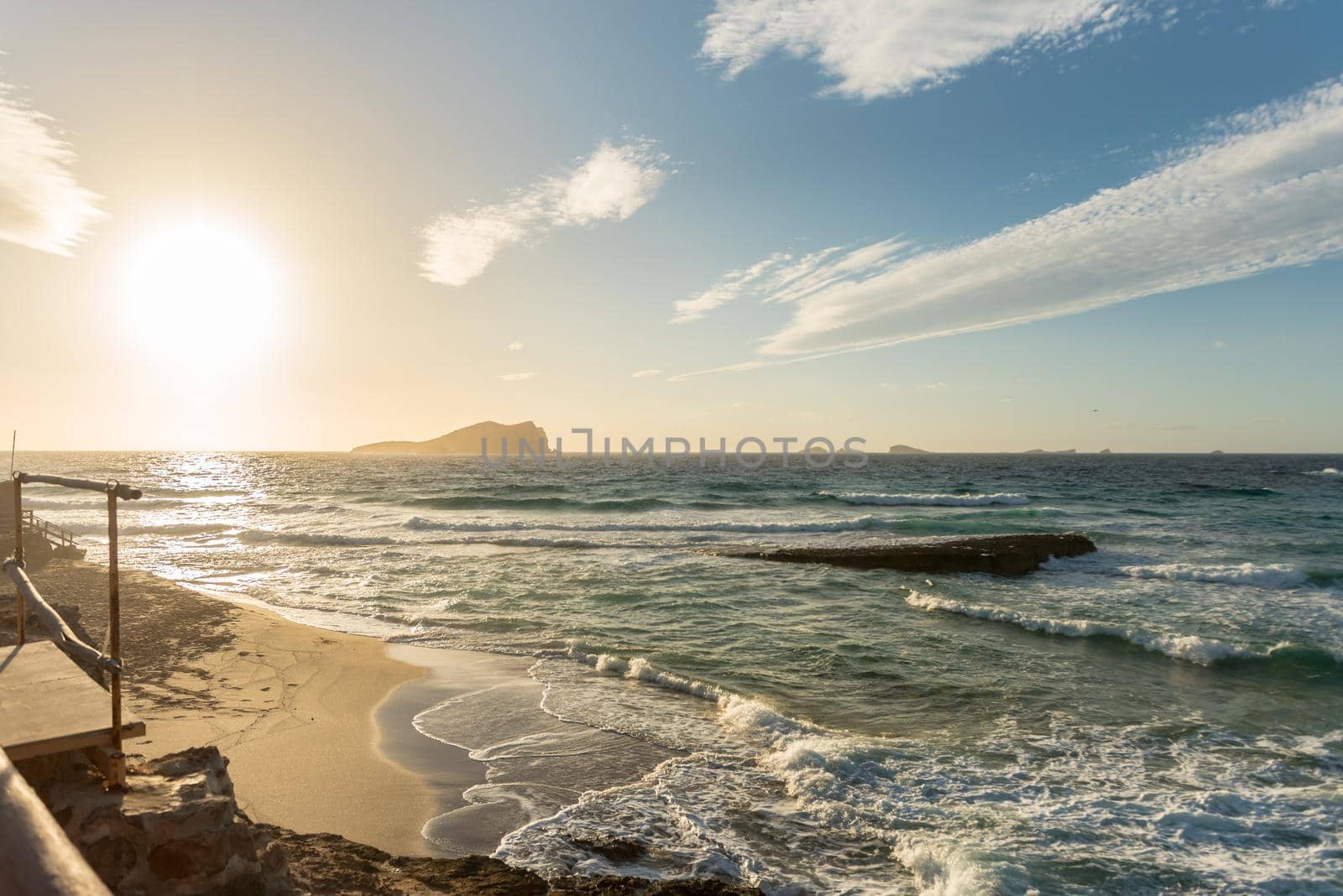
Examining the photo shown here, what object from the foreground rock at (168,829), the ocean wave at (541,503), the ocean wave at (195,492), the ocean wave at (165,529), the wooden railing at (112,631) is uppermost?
the wooden railing at (112,631)

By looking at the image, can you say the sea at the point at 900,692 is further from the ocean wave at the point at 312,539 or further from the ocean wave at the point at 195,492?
the ocean wave at the point at 195,492

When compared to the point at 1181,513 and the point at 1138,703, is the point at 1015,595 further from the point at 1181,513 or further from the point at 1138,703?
the point at 1181,513

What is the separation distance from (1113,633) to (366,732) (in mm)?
14235

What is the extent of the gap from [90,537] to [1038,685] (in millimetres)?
38020

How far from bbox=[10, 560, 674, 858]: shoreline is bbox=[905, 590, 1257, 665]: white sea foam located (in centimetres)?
1033

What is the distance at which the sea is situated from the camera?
6.46 metres

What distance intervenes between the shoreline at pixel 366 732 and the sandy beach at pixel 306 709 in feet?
0.08

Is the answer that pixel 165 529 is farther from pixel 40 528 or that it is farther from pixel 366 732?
pixel 366 732

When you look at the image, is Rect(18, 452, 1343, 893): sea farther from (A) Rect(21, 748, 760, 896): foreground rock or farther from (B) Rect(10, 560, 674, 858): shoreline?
(A) Rect(21, 748, 760, 896): foreground rock

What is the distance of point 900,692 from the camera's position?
1087 cm

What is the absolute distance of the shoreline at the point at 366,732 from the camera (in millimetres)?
6824

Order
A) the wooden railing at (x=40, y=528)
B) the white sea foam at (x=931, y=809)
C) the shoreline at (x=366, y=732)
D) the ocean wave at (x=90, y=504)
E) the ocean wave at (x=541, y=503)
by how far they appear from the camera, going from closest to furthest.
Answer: the white sea foam at (x=931, y=809) → the shoreline at (x=366, y=732) → the wooden railing at (x=40, y=528) → the ocean wave at (x=541, y=503) → the ocean wave at (x=90, y=504)

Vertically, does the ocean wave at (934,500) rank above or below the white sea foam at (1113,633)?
above

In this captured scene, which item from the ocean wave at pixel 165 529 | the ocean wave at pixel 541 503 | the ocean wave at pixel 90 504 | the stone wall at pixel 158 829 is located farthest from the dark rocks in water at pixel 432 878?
the ocean wave at pixel 90 504
